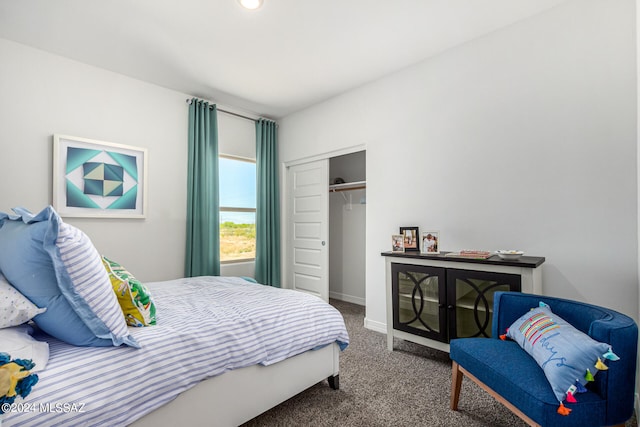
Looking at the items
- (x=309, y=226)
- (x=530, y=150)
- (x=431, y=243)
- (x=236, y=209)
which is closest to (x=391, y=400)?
(x=431, y=243)

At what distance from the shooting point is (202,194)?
3.73 m

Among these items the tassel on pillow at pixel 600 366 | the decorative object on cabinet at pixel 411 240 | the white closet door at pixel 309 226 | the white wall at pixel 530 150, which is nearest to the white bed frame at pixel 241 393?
the decorative object on cabinet at pixel 411 240

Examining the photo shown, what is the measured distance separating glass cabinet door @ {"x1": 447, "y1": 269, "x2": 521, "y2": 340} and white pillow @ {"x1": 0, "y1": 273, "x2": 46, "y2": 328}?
2356mm

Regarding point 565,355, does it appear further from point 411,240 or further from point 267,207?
point 267,207

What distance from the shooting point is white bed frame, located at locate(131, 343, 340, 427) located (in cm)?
138

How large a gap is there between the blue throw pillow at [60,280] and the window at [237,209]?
2802mm

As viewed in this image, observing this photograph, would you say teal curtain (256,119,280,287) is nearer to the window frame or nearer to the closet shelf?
the window frame

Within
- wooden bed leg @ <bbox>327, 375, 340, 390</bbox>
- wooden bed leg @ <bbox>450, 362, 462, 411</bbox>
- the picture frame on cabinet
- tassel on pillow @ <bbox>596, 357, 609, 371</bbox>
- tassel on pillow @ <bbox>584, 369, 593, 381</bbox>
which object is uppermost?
the picture frame on cabinet

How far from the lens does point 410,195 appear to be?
10.2ft

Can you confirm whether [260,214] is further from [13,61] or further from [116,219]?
[13,61]

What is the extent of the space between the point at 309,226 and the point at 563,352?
321 centimetres

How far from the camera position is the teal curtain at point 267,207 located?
4.27 meters

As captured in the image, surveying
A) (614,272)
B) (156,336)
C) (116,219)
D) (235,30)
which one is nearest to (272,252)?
(116,219)

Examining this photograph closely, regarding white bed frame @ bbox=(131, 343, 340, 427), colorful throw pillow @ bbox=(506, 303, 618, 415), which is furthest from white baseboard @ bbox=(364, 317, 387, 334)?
colorful throw pillow @ bbox=(506, 303, 618, 415)
